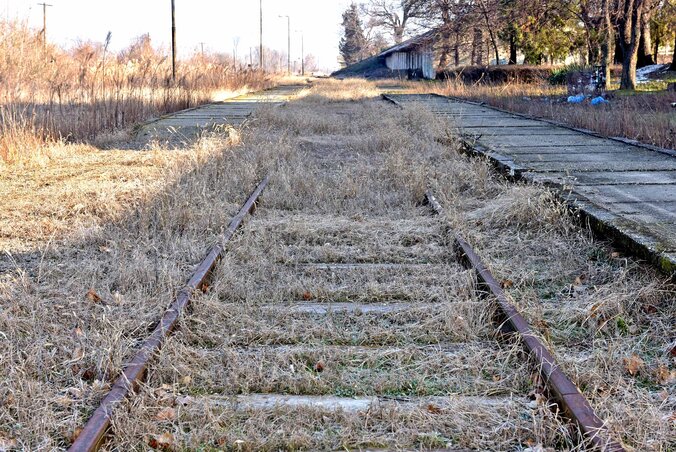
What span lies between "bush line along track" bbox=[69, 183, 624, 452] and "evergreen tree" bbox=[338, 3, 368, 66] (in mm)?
95506

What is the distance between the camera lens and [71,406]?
283cm

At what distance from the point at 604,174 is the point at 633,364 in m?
4.58

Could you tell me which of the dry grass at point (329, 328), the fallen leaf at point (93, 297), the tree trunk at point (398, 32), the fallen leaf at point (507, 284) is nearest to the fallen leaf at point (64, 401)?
the dry grass at point (329, 328)

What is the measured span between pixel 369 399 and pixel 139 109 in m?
13.1

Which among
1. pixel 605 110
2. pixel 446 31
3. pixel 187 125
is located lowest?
pixel 187 125

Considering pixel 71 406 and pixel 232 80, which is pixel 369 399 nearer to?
A: pixel 71 406

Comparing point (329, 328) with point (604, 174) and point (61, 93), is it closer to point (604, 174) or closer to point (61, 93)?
point (604, 174)

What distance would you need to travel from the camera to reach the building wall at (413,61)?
50.3 metres

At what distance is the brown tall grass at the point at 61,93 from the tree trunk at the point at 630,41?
14928 mm

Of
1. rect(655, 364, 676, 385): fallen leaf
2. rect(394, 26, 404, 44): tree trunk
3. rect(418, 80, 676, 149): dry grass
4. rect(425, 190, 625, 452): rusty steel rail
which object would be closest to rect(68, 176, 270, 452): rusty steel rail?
rect(425, 190, 625, 452): rusty steel rail

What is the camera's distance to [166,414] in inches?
110

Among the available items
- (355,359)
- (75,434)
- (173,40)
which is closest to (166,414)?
(75,434)

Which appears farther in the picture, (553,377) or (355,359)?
(355,359)

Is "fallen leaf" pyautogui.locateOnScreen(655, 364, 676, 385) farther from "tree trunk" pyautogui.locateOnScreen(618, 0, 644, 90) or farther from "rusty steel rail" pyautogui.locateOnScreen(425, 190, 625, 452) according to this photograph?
Answer: "tree trunk" pyautogui.locateOnScreen(618, 0, 644, 90)
